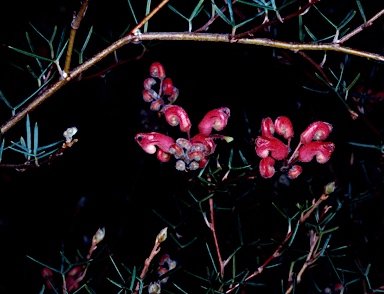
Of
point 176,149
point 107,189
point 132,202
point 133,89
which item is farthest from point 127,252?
point 176,149

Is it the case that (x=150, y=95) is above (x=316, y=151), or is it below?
above

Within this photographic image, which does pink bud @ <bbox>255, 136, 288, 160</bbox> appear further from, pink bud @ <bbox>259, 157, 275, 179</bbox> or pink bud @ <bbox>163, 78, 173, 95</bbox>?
pink bud @ <bbox>163, 78, 173, 95</bbox>

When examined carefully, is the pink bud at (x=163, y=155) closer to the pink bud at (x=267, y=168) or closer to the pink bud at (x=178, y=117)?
the pink bud at (x=178, y=117)

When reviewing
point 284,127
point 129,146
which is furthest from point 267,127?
point 129,146

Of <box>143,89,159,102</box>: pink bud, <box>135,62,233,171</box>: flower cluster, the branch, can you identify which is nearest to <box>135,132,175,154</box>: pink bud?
<box>135,62,233,171</box>: flower cluster

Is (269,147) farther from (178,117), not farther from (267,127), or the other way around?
(178,117)

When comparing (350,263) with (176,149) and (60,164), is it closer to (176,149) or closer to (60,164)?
(176,149)
